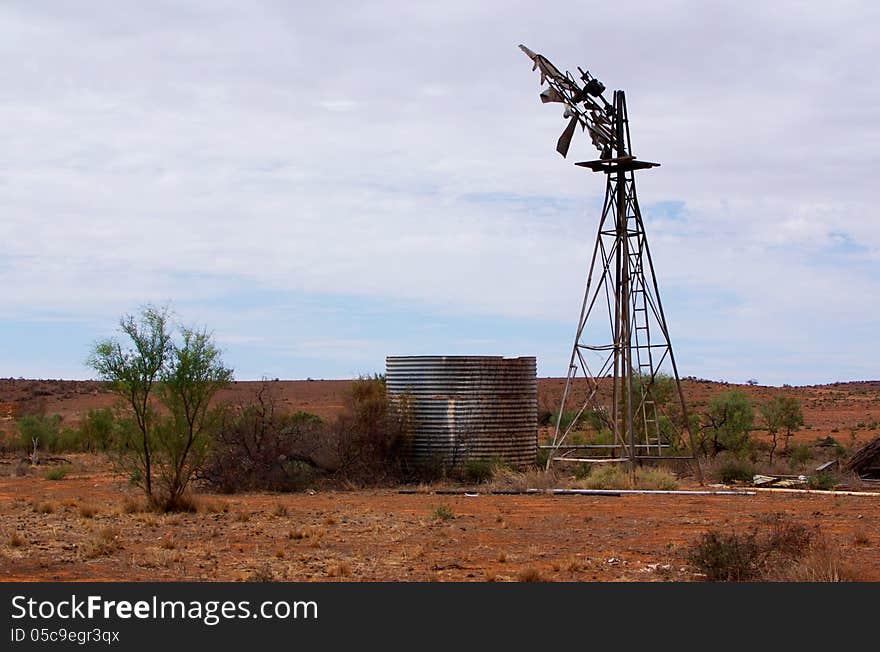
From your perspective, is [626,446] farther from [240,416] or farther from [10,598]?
[10,598]

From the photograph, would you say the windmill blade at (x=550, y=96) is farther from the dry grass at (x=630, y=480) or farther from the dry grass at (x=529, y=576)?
the dry grass at (x=529, y=576)

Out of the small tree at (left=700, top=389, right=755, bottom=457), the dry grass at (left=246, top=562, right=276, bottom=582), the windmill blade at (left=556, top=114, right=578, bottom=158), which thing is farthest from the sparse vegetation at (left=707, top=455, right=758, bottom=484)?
the dry grass at (left=246, top=562, right=276, bottom=582)

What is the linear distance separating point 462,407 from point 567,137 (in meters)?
7.30

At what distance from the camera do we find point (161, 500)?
2075 cm

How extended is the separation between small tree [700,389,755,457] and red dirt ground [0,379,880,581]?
10.5m

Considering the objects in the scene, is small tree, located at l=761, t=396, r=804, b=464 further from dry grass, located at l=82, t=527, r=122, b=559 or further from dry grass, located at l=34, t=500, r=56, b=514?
dry grass, located at l=82, t=527, r=122, b=559

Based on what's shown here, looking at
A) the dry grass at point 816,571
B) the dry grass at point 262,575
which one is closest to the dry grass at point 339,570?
the dry grass at point 262,575

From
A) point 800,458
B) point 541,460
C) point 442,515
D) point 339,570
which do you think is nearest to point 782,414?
point 800,458

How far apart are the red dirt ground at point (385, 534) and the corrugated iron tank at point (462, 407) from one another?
8.69ft

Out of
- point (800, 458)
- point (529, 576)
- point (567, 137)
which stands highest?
point (567, 137)

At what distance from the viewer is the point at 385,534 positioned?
16.9 m

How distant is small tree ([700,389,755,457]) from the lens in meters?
33.4

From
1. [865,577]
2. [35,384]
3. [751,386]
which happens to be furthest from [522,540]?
[35,384]

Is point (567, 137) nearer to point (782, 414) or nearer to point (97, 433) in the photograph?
point (782, 414)
